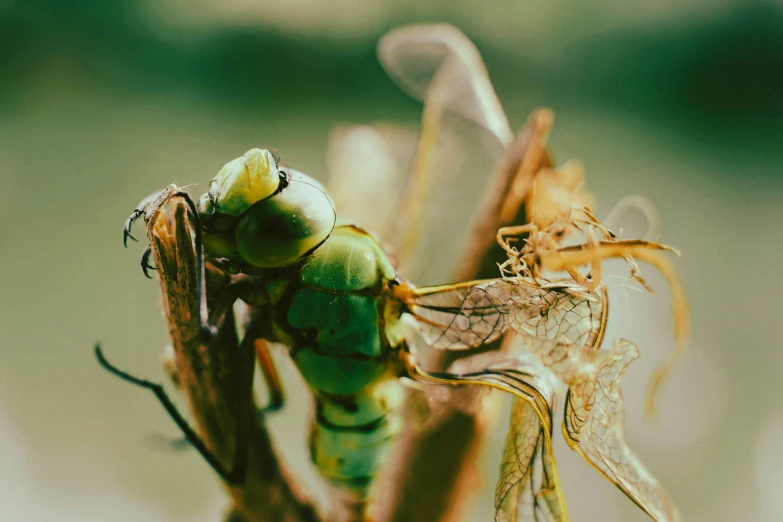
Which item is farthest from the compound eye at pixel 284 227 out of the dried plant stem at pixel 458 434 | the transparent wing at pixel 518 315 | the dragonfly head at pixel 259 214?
the dried plant stem at pixel 458 434

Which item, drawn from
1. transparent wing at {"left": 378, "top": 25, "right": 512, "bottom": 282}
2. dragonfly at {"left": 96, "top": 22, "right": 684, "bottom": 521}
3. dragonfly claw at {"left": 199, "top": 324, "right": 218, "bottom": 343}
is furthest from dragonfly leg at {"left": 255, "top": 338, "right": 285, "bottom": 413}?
transparent wing at {"left": 378, "top": 25, "right": 512, "bottom": 282}

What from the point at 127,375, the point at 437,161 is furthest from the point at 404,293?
the point at 437,161

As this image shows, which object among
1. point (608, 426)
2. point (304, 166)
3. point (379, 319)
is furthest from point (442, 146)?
point (304, 166)

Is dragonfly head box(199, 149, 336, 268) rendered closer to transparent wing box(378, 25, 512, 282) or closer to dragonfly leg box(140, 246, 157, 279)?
dragonfly leg box(140, 246, 157, 279)

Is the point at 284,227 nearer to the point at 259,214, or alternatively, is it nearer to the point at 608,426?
the point at 259,214

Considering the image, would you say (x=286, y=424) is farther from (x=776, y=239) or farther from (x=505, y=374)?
(x=776, y=239)

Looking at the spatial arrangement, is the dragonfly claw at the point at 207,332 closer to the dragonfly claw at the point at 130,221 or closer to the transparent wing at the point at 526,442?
the dragonfly claw at the point at 130,221
